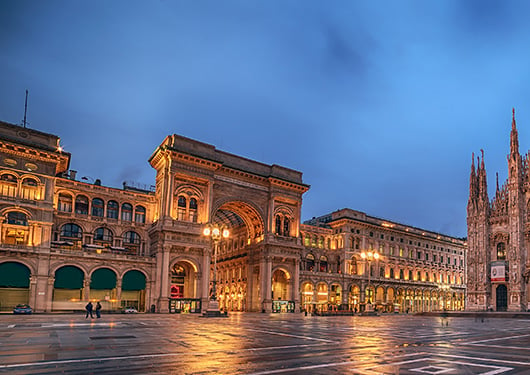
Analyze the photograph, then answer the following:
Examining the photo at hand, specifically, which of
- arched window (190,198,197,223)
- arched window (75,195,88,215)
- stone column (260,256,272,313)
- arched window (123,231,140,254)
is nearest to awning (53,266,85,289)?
arched window (75,195,88,215)

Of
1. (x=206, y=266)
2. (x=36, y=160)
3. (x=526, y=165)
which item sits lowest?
(x=206, y=266)

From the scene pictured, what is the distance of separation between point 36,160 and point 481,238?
218 feet

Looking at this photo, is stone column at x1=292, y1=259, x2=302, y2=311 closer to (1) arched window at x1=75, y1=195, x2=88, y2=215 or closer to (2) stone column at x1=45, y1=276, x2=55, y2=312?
(1) arched window at x1=75, y1=195, x2=88, y2=215

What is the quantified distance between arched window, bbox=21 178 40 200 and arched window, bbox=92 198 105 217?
10202mm

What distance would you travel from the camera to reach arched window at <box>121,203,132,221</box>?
65.7m

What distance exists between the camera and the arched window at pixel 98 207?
6372 cm

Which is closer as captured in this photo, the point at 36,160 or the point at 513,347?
the point at 513,347

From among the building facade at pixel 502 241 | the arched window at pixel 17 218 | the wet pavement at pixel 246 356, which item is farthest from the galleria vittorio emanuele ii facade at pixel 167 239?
the wet pavement at pixel 246 356

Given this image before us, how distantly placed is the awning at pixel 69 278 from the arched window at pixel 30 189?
356 inches

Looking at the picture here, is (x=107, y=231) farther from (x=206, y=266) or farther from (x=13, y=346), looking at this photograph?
(x=13, y=346)

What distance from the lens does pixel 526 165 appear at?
240ft

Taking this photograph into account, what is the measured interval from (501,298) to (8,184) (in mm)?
71326

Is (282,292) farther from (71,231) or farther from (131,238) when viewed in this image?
(71,231)

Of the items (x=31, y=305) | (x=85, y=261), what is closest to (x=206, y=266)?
(x=85, y=261)
